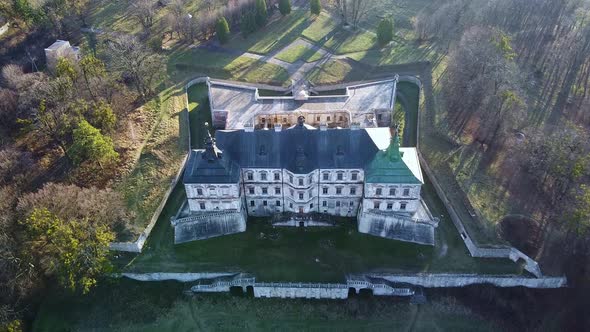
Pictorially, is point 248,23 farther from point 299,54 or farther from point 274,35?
point 299,54

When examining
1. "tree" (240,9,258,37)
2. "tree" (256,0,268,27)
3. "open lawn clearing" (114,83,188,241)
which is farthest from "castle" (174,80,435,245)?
"tree" (256,0,268,27)

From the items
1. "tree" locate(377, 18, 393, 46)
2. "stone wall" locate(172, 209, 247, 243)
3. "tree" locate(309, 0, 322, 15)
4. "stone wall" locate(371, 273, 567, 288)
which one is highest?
"tree" locate(309, 0, 322, 15)

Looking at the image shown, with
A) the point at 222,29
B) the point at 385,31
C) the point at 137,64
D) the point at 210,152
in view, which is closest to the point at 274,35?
the point at 222,29

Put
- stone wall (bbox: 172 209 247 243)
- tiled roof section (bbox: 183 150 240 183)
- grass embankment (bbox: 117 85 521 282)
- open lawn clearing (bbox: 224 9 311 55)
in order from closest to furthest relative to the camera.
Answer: tiled roof section (bbox: 183 150 240 183) → grass embankment (bbox: 117 85 521 282) → stone wall (bbox: 172 209 247 243) → open lawn clearing (bbox: 224 9 311 55)

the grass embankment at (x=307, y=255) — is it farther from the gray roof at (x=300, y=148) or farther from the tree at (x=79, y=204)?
the gray roof at (x=300, y=148)

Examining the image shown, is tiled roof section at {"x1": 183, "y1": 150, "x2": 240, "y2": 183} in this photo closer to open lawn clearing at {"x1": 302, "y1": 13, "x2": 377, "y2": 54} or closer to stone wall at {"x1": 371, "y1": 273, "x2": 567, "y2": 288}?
stone wall at {"x1": 371, "y1": 273, "x2": 567, "y2": 288}

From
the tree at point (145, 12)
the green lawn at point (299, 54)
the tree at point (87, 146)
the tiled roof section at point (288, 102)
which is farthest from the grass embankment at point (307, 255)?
the tree at point (145, 12)
